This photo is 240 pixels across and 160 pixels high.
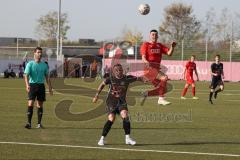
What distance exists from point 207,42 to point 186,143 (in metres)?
49.9

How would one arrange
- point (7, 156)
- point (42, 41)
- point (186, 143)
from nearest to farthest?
point (7, 156) < point (186, 143) < point (42, 41)

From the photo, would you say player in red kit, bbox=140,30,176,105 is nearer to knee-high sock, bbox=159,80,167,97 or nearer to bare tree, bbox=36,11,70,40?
knee-high sock, bbox=159,80,167,97

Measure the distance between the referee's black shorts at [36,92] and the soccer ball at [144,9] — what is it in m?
12.7

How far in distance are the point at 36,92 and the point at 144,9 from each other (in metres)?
13.1

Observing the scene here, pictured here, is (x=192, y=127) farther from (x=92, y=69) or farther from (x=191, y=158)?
(x=92, y=69)

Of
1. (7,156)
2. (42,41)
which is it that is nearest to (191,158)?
(7,156)

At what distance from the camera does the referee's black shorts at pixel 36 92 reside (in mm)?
15258

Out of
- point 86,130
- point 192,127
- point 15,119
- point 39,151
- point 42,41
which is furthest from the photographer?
point 42,41

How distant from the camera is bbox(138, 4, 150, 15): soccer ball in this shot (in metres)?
27.4

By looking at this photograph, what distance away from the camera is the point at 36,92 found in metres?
15.3

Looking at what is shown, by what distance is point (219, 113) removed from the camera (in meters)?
20.5

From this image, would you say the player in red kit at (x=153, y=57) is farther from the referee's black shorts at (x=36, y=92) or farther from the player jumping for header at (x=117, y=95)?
the player jumping for header at (x=117, y=95)

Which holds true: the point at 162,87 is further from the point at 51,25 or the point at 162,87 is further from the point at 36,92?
the point at 51,25

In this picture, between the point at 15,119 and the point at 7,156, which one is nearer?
the point at 7,156
